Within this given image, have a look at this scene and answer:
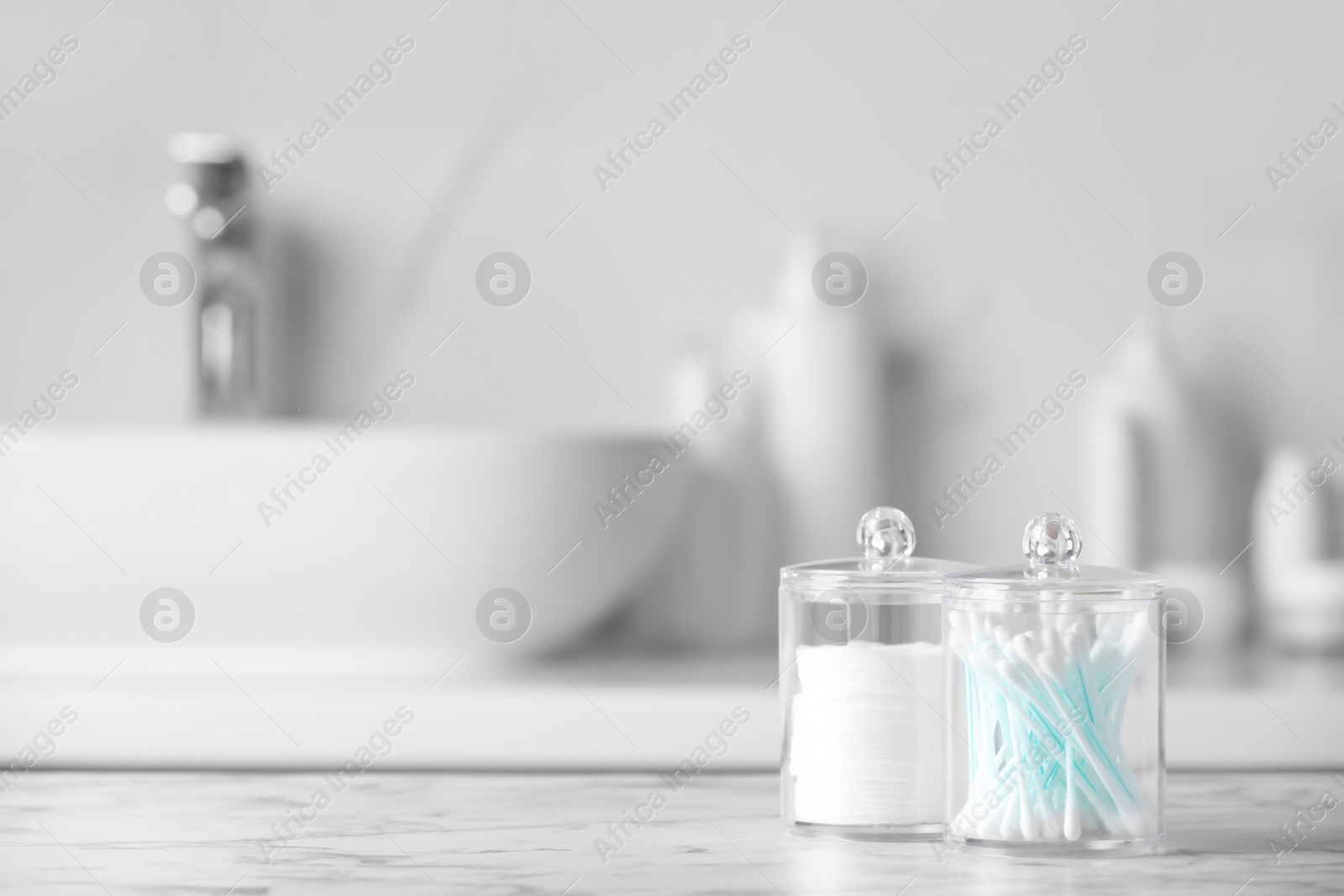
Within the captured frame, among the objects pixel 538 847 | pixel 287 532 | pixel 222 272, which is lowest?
pixel 538 847

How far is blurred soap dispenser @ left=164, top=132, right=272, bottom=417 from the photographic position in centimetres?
106

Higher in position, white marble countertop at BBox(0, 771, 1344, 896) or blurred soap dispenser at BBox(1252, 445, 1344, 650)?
blurred soap dispenser at BBox(1252, 445, 1344, 650)

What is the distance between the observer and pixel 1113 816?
48 cm

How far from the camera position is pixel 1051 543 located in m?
0.50

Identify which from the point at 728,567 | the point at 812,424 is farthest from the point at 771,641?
the point at 812,424

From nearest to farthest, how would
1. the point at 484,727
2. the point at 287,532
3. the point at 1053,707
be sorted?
1. the point at 1053,707
2. the point at 484,727
3. the point at 287,532

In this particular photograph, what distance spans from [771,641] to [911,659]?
1.80ft

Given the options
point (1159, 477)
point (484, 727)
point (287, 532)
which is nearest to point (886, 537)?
point (484, 727)

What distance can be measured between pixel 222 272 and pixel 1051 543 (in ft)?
2.54

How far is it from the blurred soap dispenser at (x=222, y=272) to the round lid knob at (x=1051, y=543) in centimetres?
74

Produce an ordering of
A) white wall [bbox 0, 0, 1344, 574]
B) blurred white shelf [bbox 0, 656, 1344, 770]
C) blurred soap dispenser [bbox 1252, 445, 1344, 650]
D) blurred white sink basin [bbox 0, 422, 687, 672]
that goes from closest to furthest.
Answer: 1. blurred white shelf [bbox 0, 656, 1344, 770]
2. blurred white sink basin [bbox 0, 422, 687, 672]
3. blurred soap dispenser [bbox 1252, 445, 1344, 650]
4. white wall [bbox 0, 0, 1344, 574]

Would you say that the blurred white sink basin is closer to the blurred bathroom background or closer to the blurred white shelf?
the blurred white shelf

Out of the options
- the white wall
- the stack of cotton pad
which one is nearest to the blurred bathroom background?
the white wall

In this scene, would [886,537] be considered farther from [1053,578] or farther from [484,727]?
[484,727]
